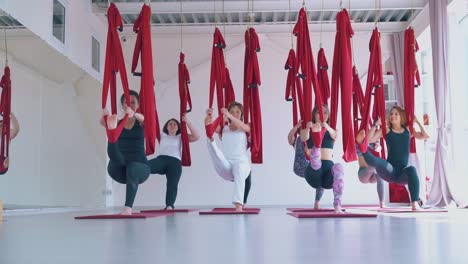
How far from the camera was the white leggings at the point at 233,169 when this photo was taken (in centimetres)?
561

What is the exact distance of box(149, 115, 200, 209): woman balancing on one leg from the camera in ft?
21.4

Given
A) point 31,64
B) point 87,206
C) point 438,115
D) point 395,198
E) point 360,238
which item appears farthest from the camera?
point 395,198

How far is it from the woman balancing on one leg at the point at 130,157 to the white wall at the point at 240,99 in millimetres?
4793

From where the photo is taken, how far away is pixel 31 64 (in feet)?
21.6

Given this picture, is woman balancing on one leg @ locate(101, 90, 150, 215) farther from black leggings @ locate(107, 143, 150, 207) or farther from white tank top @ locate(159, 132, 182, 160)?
white tank top @ locate(159, 132, 182, 160)

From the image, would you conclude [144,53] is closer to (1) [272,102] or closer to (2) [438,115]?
(2) [438,115]

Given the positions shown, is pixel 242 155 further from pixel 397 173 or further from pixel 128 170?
pixel 397 173

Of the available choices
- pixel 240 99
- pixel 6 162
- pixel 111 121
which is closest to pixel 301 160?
pixel 111 121

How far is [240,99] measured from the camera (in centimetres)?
1013

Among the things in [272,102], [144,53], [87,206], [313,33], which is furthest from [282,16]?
[144,53]

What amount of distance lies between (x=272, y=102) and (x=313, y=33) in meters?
1.49

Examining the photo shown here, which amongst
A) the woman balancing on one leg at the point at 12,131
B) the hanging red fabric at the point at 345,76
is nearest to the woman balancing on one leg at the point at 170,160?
the woman balancing on one leg at the point at 12,131

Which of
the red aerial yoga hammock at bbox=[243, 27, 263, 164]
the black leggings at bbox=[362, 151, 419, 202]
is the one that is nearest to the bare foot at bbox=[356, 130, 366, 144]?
the black leggings at bbox=[362, 151, 419, 202]

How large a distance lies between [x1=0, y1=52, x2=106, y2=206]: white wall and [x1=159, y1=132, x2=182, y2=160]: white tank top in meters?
→ 1.50
